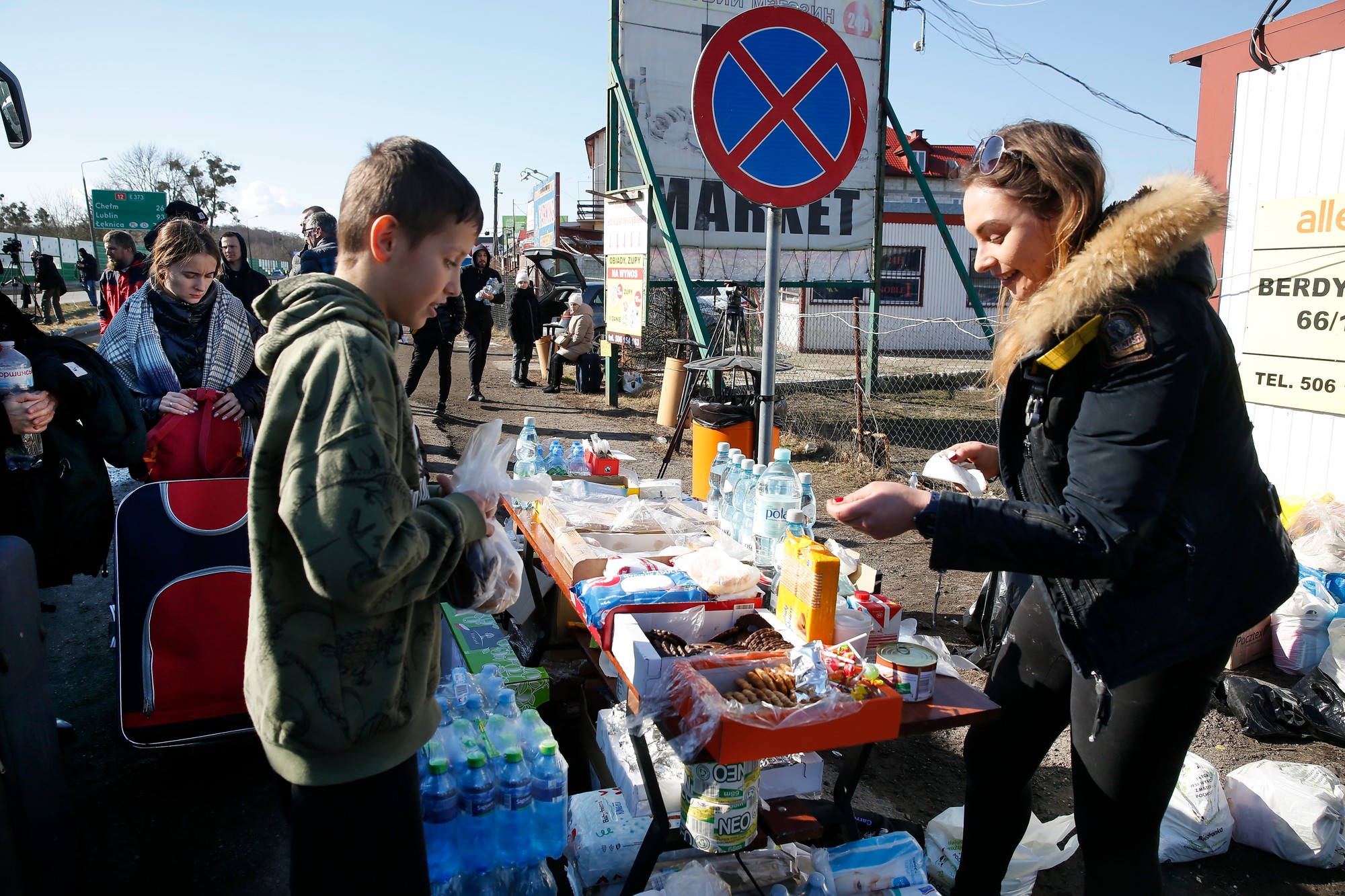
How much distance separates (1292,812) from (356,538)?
327cm

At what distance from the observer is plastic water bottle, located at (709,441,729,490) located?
3.86 m

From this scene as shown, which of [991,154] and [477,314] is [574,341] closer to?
[477,314]

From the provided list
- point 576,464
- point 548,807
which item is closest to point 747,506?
point 576,464

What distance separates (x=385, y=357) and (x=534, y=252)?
669 inches

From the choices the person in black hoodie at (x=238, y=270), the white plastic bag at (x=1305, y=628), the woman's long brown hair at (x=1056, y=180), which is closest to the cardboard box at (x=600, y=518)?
the woman's long brown hair at (x=1056, y=180)

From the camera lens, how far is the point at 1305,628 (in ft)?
13.1

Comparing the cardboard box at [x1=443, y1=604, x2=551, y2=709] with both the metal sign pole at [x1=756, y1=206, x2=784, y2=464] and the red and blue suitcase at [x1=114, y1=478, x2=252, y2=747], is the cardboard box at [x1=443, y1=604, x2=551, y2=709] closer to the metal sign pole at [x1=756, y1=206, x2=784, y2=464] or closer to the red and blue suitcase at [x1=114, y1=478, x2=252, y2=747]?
the red and blue suitcase at [x1=114, y1=478, x2=252, y2=747]

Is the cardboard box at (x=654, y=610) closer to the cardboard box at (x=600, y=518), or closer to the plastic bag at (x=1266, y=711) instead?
the cardboard box at (x=600, y=518)

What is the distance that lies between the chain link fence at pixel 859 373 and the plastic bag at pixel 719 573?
3.07 feet

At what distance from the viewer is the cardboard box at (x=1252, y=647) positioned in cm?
411

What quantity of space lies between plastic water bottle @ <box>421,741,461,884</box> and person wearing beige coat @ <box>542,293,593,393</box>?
10.5m

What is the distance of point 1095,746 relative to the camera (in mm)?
1851

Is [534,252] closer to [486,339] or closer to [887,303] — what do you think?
[486,339]

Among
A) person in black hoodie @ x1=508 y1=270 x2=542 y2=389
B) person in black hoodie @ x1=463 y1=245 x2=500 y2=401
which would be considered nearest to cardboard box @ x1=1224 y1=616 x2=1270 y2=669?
person in black hoodie @ x1=463 y1=245 x2=500 y2=401
